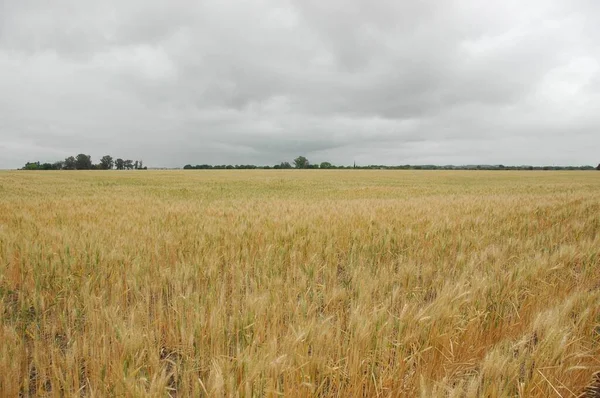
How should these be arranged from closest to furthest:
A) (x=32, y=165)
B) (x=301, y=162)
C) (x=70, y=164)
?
(x=32, y=165)
(x=70, y=164)
(x=301, y=162)

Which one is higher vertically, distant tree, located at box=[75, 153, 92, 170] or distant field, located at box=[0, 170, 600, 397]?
distant tree, located at box=[75, 153, 92, 170]

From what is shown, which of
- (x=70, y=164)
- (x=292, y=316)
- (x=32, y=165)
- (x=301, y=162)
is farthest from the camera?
(x=301, y=162)

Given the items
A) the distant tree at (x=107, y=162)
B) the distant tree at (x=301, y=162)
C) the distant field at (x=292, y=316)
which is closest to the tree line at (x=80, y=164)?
the distant tree at (x=107, y=162)

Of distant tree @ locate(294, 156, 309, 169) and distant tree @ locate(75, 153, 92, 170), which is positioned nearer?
distant tree @ locate(75, 153, 92, 170)

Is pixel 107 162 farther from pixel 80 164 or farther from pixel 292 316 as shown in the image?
pixel 292 316

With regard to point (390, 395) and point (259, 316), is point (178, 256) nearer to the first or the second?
point (259, 316)

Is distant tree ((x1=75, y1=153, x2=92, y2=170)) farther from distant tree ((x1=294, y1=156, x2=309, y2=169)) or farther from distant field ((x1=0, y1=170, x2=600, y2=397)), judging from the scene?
distant field ((x1=0, y1=170, x2=600, y2=397))

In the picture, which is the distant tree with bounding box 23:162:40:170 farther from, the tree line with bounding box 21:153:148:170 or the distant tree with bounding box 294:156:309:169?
the distant tree with bounding box 294:156:309:169

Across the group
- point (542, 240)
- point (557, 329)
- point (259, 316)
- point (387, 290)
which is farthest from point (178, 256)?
point (542, 240)

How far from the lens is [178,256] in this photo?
3.70m

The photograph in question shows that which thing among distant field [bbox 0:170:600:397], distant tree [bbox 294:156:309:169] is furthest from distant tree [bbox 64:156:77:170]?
distant field [bbox 0:170:600:397]

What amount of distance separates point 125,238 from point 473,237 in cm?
536

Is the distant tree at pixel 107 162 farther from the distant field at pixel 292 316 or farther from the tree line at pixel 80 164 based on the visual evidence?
the distant field at pixel 292 316

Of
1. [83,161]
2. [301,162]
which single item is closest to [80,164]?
[83,161]
